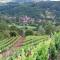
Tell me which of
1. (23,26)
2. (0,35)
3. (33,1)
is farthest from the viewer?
(33,1)

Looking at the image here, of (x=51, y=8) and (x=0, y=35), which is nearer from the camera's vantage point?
(x=0, y=35)

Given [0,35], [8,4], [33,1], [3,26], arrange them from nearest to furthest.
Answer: [0,35], [3,26], [8,4], [33,1]

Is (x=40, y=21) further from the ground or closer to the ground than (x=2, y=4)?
closer to the ground

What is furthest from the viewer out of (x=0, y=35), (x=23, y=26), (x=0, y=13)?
(x=0, y=13)

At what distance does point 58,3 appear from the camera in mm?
51844

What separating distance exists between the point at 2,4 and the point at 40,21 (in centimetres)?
784

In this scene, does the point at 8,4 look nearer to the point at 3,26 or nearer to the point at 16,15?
the point at 16,15

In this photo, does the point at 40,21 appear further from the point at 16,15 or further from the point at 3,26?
the point at 3,26

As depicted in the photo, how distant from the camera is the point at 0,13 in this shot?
48.8 meters

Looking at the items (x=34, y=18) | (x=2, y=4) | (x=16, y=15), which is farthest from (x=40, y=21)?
(x=2, y=4)

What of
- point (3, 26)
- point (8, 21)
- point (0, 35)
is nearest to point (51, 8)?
point (8, 21)

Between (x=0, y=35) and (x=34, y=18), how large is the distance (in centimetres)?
1691

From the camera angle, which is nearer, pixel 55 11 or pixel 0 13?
pixel 0 13

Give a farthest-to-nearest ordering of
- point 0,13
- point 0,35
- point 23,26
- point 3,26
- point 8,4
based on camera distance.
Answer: point 8,4 < point 0,13 < point 23,26 < point 3,26 < point 0,35
